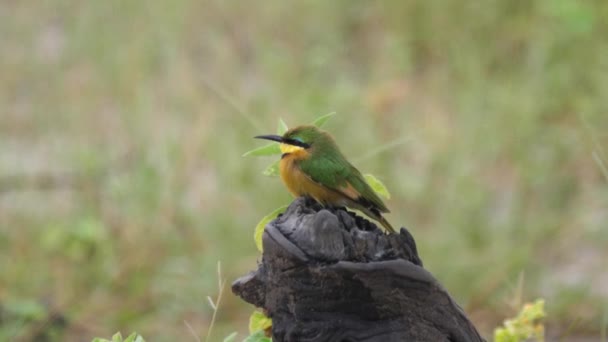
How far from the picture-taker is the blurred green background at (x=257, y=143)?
491 centimetres

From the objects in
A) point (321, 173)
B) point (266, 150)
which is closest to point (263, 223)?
point (266, 150)

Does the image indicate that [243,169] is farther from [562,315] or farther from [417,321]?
[417,321]

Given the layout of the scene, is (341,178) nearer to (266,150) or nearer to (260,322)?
(266,150)

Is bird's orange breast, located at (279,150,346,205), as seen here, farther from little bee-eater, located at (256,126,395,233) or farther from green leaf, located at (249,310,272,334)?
green leaf, located at (249,310,272,334)

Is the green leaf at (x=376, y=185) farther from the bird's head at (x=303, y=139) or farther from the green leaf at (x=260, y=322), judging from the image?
the green leaf at (x=260, y=322)

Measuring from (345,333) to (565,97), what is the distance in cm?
454

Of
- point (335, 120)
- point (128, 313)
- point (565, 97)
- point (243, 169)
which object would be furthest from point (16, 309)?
point (565, 97)

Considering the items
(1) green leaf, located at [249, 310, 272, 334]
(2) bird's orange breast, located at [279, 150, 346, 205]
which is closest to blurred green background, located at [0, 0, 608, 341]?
(2) bird's orange breast, located at [279, 150, 346, 205]

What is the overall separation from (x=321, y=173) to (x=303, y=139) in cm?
10

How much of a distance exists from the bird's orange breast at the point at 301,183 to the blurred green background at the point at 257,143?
113 cm

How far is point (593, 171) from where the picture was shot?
18.6 ft

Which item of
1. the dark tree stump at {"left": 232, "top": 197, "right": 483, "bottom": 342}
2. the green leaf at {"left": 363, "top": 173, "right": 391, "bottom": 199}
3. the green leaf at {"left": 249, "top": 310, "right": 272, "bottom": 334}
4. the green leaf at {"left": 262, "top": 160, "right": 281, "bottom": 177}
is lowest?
the dark tree stump at {"left": 232, "top": 197, "right": 483, "bottom": 342}

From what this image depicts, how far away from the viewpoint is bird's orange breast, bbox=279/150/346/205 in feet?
8.60

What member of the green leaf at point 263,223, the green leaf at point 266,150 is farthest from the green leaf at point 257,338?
the green leaf at point 266,150
